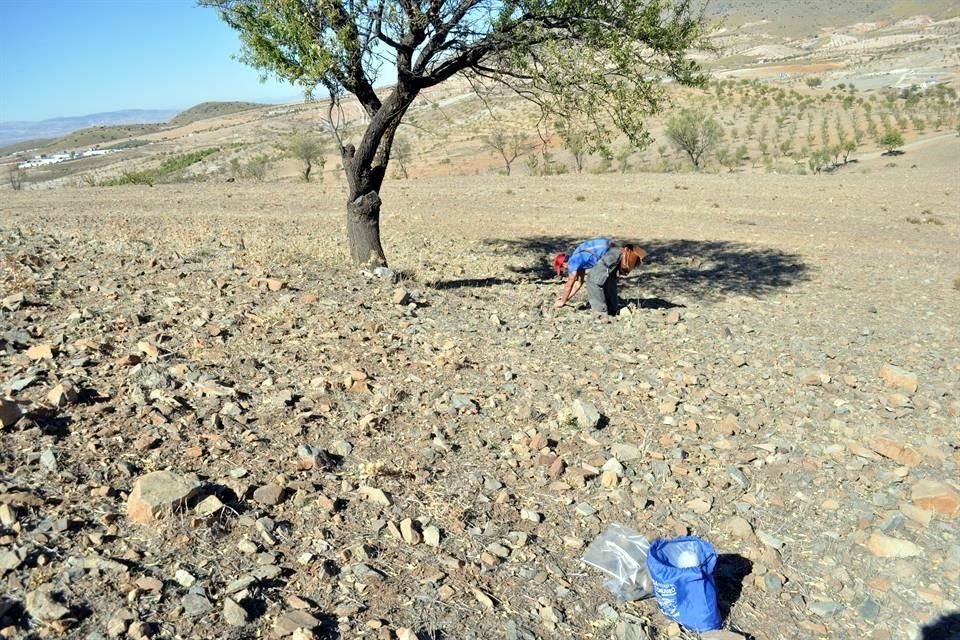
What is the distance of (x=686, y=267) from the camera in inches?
474

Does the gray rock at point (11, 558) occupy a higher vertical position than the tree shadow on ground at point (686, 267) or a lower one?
higher

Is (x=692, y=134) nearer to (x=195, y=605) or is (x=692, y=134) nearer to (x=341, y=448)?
(x=341, y=448)

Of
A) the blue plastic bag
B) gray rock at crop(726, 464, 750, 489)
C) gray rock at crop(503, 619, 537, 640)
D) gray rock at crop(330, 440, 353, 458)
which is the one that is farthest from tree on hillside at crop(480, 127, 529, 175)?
gray rock at crop(503, 619, 537, 640)

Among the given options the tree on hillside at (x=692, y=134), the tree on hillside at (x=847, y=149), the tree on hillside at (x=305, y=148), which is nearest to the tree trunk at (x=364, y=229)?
the tree on hillside at (x=305, y=148)

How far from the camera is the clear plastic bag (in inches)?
151

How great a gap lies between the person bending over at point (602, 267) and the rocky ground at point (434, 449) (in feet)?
1.17

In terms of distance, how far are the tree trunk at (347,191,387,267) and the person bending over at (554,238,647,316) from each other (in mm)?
2790

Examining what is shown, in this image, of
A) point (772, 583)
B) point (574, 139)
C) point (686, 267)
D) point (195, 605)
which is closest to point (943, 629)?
point (772, 583)

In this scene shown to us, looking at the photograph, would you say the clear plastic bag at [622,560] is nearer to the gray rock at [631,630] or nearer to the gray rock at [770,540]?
the gray rock at [631,630]

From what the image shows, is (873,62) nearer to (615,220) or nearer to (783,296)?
(615,220)

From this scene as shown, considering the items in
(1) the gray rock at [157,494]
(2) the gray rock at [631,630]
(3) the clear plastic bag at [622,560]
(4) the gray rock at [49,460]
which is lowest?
(2) the gray rock at [631,630]

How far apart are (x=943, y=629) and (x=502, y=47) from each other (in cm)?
724

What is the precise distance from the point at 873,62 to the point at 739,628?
81.5m

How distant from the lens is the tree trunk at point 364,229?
9.62m
